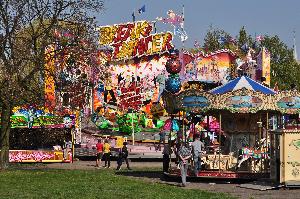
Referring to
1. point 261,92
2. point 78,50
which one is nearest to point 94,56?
point 78,50

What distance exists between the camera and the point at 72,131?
3878cm

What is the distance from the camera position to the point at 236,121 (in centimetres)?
2859

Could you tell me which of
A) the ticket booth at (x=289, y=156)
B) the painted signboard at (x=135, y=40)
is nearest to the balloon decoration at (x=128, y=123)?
the painted signboard at (x=135, y=40)

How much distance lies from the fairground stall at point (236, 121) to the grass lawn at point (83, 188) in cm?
327

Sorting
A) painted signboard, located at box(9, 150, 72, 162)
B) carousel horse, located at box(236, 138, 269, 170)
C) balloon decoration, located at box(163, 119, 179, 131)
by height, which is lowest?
painted signboard, located at box(9, 150, 72, 162)

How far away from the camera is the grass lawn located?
19.5 meters

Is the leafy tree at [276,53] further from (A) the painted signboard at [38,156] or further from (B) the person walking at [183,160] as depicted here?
(B) the person walking at [183,160]

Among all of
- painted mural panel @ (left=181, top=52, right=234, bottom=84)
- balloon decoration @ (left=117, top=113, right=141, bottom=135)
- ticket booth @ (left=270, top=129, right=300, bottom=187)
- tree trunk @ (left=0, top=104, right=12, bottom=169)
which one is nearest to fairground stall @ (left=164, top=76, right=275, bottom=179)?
ticket booth @ (left=270, top=129, right=300, bottom=187)

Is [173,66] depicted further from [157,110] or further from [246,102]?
[157,110]

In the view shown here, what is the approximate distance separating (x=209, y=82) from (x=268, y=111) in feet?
117

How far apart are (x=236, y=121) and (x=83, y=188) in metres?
9.12

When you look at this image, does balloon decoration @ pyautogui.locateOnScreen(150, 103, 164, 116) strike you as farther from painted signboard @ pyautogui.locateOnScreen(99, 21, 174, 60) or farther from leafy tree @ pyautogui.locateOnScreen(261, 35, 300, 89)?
leafy tree @ pyautogui.locateOnScreen(261, 35, 300, 89)

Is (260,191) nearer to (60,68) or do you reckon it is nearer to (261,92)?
(261,92)

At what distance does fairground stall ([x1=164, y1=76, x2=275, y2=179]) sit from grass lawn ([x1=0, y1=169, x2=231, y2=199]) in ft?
10.7
